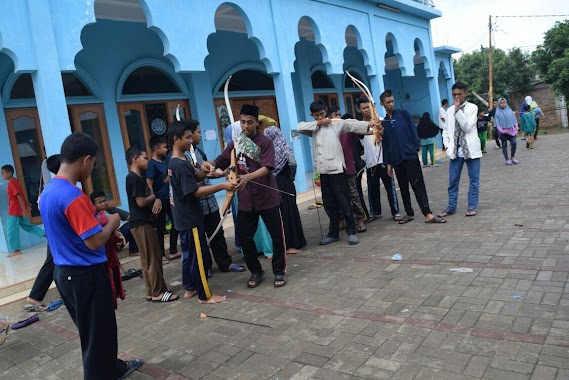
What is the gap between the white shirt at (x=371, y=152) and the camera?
6.82 m

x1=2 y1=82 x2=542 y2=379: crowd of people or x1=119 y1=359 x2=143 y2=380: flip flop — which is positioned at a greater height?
x1=2 y1=82 x2=542 y2=379: crowd of people

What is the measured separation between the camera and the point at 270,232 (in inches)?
184

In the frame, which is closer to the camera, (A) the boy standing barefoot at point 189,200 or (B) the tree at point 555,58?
(A) the boy standing barefoot at point 189,200

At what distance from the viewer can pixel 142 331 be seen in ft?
13.1

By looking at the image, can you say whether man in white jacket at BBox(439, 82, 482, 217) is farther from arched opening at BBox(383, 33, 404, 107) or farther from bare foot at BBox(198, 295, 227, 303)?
arched opening at BBox(383, 33, 404, 107)

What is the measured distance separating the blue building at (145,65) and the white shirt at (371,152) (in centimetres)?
272

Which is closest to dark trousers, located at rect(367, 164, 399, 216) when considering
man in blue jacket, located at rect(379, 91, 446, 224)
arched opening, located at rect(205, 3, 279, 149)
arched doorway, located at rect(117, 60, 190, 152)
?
man in blue jacket, located at rect(379, 91, 446, 224)

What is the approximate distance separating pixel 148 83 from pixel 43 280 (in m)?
5.67

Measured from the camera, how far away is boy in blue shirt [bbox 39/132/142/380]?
2561mm

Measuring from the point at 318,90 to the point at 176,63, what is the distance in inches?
291

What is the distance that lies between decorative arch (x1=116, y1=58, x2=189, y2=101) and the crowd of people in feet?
8.93

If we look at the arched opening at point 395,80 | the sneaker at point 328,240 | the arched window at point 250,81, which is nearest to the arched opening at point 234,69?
the arched window at point 250,81

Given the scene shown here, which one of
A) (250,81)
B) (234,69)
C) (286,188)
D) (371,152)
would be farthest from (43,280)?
(250,81)

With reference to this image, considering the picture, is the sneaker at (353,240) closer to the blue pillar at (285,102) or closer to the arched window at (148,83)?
the blue pillar at (285,102)
